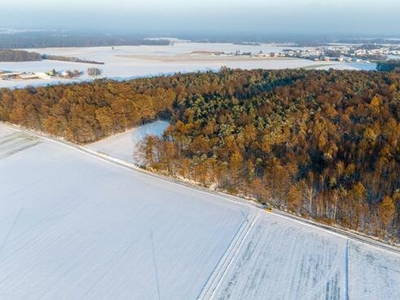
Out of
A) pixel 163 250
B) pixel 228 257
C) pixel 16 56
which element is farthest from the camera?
→ pixel 16 56

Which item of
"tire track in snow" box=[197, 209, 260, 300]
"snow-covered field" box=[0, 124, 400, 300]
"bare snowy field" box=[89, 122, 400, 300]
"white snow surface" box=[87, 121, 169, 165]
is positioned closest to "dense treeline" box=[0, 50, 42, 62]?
"white snow surface" box=[87, 121, 169, 165]

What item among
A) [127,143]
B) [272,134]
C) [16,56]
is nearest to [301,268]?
[272,134]

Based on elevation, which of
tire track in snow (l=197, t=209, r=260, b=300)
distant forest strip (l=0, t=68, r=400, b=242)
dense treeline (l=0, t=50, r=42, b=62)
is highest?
dense treeline (l=0, t=50, r=42, b=62)

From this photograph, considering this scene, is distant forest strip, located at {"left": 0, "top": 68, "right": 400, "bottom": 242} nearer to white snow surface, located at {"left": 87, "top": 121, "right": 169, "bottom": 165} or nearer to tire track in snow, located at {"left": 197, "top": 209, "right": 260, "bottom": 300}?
white snow surface, located at {"left": 87, "top": 121, "right": 169, "bottom": 165}

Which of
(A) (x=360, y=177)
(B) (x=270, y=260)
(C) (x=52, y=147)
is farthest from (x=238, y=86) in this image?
(B) (x=270, y=260)

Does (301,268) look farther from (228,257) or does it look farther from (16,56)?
(16,56)

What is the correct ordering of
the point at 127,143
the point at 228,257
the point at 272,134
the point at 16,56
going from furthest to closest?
the point at 16,56
the point at 127,143
the point at 272,134
the point at 228,257

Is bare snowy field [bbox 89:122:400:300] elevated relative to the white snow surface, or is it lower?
lower
